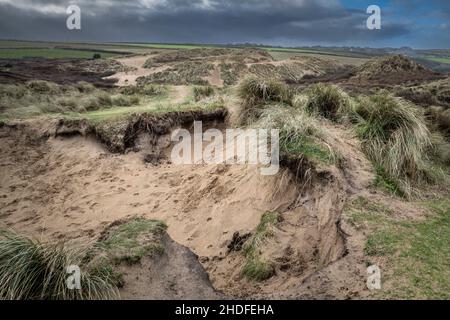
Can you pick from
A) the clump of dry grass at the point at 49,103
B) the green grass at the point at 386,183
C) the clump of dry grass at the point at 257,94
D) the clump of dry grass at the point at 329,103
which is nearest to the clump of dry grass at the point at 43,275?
the green grass at the point at 386,183

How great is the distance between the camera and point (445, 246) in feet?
15.7

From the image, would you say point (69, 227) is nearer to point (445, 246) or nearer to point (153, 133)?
point (153, 133)

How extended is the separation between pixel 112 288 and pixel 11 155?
23.5ft

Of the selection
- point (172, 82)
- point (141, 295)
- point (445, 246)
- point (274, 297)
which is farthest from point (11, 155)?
point (172, 82)

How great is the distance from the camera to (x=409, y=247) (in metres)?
4.70

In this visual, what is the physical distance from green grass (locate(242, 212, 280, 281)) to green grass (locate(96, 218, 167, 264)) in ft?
4.03

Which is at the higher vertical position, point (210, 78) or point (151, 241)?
point (210, 78)

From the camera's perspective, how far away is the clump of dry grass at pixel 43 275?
3.99m

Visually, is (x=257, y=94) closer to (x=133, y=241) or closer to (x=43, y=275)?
(x=133, y=241)

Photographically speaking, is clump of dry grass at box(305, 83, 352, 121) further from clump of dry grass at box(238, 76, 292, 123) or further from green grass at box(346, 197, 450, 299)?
green grass at box(346, 197, 450, 299)

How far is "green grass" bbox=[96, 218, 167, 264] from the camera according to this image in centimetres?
468

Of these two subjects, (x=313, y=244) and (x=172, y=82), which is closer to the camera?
(x=313, y=244)

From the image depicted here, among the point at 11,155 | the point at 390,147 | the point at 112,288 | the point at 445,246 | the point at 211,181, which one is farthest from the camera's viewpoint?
the point at 11,155

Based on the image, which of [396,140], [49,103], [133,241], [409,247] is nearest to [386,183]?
[396,140]
